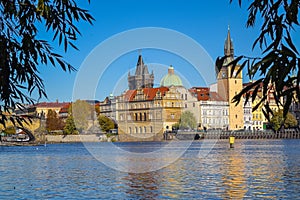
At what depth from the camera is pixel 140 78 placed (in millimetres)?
119688

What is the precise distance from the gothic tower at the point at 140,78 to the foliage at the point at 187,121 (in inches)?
670

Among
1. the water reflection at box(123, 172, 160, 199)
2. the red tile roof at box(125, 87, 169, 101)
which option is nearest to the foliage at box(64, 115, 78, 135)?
the red tile roof at box(125, 87, 169, 101)

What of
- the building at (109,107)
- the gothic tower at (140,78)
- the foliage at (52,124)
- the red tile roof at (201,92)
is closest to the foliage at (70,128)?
the foliage at (52,124)

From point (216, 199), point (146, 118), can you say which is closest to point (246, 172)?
point (216, 199)

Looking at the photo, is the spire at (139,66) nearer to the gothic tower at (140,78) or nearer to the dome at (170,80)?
the gothic tower at (140,78)

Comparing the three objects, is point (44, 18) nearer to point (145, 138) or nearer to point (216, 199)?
point (216, 199)

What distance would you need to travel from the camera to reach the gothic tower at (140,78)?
386 ft

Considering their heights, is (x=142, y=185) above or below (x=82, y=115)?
below

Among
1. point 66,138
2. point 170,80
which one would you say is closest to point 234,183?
point 66,138

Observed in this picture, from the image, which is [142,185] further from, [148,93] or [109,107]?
[109,107]

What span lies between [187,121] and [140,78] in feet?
77.7

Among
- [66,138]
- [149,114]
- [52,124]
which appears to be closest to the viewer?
[66,138]

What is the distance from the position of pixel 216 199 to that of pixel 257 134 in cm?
8637

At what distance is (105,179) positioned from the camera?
18.0 metres
